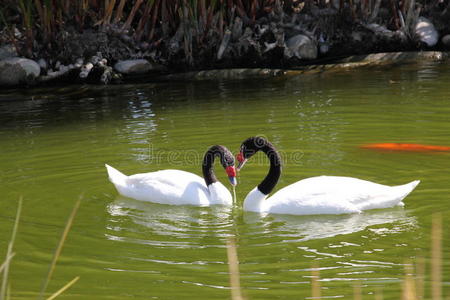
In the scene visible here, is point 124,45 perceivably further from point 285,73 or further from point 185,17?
point 285,73

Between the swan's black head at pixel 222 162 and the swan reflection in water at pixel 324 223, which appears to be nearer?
the swan reflection in water at pixel 324 223

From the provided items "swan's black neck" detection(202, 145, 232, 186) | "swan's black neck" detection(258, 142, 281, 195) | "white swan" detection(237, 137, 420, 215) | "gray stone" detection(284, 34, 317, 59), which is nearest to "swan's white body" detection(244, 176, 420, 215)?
"white swan" detection(237, 137, 420, 215)

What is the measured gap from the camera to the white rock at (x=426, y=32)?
53.1 feet

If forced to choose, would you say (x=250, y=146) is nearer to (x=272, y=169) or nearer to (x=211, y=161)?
(x=272, y=169)

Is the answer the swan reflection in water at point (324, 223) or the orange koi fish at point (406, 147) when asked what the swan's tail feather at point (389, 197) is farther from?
the orange koi fish at point (406, 147)

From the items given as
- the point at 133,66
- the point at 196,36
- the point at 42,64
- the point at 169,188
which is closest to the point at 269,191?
the point at 169,188

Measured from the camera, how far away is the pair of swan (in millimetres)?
6930

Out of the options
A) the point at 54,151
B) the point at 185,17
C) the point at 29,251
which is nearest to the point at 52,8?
the point at 185,17

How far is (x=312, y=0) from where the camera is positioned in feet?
53.6

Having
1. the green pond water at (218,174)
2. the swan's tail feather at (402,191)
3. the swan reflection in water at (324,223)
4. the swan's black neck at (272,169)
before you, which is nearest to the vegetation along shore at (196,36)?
the green pond water at (218,174)

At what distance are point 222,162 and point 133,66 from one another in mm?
8684

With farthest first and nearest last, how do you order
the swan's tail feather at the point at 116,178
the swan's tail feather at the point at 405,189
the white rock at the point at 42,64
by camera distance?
the white rock at the point at 42,64 → the swan's tail feather at the point at 116,178 → the swan's tail feather at the point at 405,189

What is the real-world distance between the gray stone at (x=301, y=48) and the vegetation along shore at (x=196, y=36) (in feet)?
0.07

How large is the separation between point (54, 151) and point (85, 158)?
61 cm
